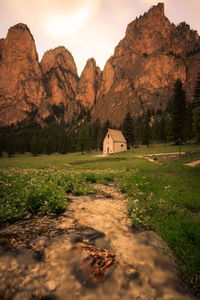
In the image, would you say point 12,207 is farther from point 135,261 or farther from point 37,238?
point 135,261

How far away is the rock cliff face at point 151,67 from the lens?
6476 inches

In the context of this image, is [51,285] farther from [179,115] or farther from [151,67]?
[151,67]

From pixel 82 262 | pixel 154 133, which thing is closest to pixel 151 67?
pixel 154 133

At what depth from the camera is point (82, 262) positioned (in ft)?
10.8

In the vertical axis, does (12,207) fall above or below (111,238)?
above

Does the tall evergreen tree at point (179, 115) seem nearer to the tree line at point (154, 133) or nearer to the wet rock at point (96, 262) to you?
the tree line at point (154, 133)

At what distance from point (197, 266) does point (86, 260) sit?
254 centimetres

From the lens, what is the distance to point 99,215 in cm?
595

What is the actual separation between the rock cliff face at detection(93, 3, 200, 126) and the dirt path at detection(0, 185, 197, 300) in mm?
171948

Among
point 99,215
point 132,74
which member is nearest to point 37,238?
point 99,215


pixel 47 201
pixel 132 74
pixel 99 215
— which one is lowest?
pixel 99 215

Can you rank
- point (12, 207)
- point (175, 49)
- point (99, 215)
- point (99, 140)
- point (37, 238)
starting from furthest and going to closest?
point (175, 49) < point (99, 140) < point (99, 215) < point (12, 207) < point (37, 238)

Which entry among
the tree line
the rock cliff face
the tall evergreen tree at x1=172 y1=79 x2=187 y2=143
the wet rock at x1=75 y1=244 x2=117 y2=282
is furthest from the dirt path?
the rock cliff face

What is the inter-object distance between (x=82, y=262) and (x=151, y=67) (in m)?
207
